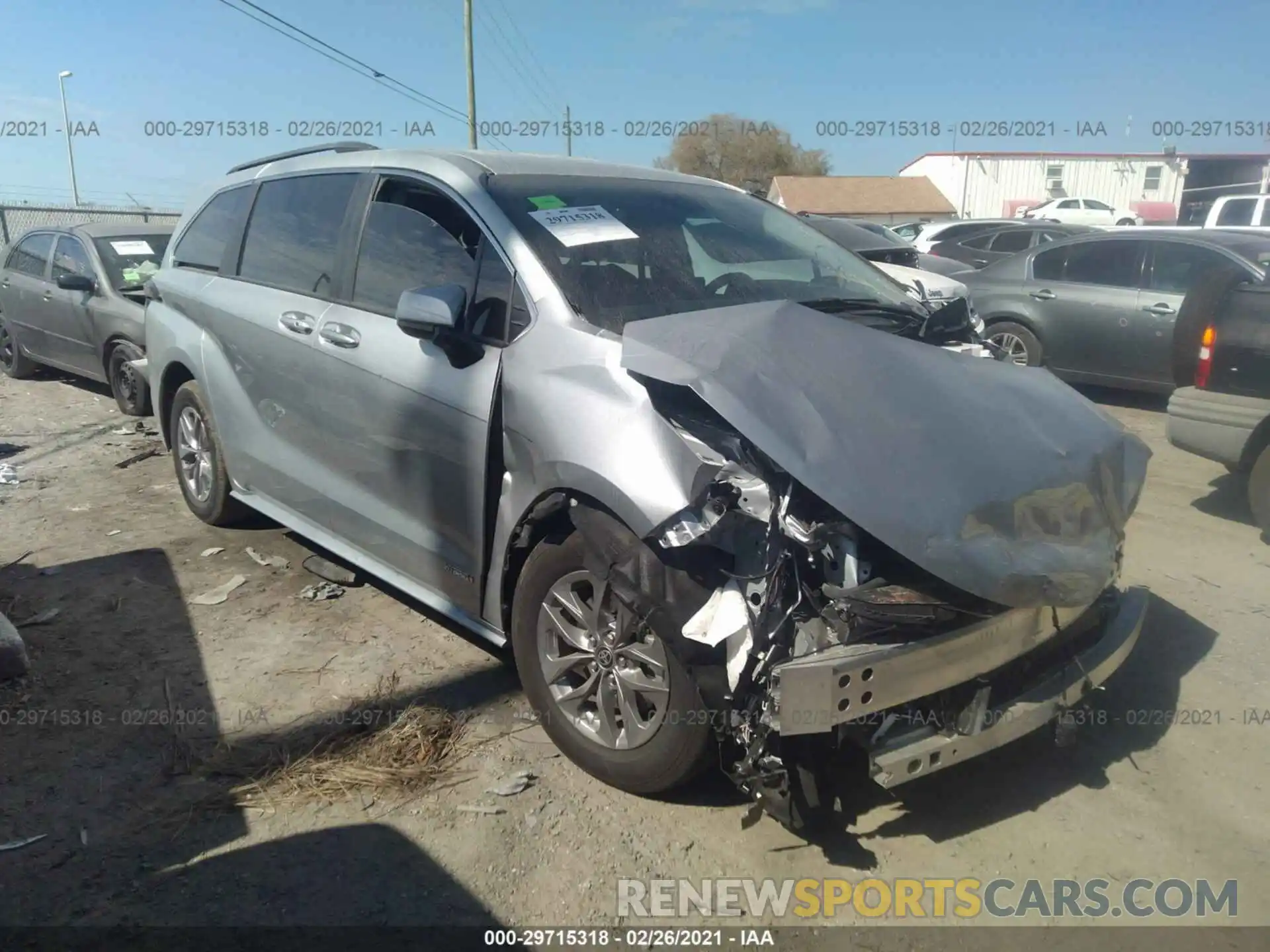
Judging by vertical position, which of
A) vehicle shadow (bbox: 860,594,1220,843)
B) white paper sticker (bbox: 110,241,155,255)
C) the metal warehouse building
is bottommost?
vehicle shadow (bbox: 860,594,1220,843)

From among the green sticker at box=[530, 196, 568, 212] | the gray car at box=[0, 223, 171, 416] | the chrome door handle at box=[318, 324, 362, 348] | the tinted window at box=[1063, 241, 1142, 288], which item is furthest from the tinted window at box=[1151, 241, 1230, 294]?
the gray car at box=[0, 223, 171, 416]

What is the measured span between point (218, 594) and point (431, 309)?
92.9 inches

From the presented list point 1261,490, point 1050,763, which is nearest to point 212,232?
point 1050,763

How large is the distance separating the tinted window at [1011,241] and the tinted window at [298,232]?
11.9 metres

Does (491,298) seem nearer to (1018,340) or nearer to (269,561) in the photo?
(269,561)

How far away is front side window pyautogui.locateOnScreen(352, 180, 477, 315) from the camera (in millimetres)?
3604

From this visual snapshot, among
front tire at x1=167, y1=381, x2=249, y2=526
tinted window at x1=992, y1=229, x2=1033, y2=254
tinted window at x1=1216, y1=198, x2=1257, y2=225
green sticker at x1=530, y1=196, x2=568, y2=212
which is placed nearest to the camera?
green sticker at x1=530, y1=196, x2=568, y2=212

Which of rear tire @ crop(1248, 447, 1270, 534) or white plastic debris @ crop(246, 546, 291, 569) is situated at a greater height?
rear tire @ crop(1248, 447, 1270, 534)

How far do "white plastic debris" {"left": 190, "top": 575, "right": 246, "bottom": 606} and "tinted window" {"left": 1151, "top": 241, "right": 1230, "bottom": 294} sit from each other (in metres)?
7.66

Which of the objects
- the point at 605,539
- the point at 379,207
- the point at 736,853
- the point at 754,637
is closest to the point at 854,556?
the point at 754,637

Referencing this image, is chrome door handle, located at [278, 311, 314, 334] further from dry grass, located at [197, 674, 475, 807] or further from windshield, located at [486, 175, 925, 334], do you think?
dry grass, located at [197, 674, 475, 807]

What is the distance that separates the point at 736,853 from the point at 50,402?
9.06 meters

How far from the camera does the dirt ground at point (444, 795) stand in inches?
109

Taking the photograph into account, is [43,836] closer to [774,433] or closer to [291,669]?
[291,669]
